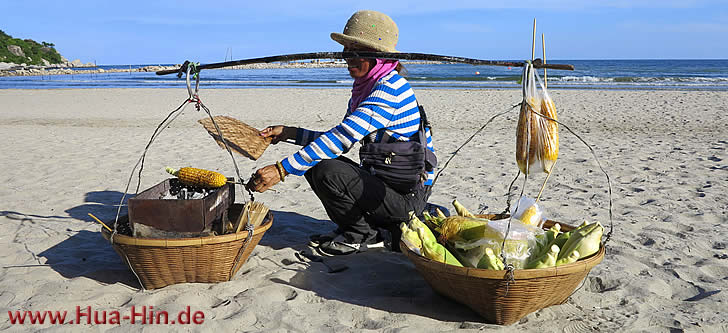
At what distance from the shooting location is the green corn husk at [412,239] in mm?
2590

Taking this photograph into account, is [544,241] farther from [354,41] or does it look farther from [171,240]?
[171,240]

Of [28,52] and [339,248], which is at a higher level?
[28,52]

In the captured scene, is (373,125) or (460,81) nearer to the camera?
(373,125)

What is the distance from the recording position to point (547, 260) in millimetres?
2393

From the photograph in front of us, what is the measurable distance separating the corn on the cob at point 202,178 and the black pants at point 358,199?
54 centimetres

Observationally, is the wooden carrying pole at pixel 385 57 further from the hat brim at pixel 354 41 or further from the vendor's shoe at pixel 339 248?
the vendor's shoe at pixel 339 248

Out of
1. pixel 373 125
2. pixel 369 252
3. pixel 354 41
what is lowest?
pixel 369 252

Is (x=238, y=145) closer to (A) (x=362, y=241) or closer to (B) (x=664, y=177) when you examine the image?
(A) (x=362, y=241)

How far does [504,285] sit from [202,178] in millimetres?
1898

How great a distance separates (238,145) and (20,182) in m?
3.21

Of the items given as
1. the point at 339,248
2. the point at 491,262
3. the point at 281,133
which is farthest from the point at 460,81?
the point at 491,262

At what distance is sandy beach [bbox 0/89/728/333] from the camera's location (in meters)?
2.62

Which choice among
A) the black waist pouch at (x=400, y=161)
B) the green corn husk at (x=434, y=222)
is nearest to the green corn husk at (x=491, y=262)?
the green corn husk at (x=434, y=222)

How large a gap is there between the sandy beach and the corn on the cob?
55cm
